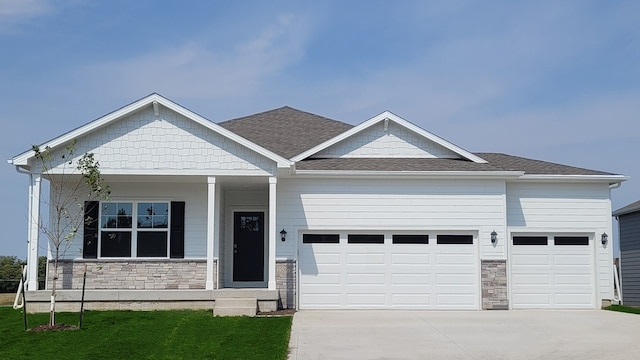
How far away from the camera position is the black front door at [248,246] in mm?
19906

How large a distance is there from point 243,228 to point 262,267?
1.15 m

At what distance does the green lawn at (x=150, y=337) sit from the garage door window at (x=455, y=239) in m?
4.98

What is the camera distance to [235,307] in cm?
1619

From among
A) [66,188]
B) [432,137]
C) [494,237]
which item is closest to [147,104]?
[66,188]

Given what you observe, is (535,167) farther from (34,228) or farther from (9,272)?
(9,272)

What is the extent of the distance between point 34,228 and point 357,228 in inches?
295

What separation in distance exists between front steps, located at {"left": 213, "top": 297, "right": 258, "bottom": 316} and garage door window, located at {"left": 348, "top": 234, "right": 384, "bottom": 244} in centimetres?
317

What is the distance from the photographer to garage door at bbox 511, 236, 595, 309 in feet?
62.3

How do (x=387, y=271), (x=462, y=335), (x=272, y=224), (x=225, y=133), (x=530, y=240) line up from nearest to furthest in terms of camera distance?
(x=462, y=335), (x=225, y=133), (x=272, y=224), (x=387, y=271), (x=530, y=240)

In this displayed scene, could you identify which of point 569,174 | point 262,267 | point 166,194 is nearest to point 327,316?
point 262,267

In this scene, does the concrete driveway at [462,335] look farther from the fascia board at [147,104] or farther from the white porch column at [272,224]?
the fascia board at [147,104]

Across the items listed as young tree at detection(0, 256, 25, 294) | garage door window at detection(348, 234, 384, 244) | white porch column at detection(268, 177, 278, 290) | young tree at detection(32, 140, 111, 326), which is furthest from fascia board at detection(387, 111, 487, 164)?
young tree at detection(0, 256, 25, 294)

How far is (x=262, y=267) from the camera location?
785 inches

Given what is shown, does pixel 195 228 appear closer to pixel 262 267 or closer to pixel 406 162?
pixel 262 267
